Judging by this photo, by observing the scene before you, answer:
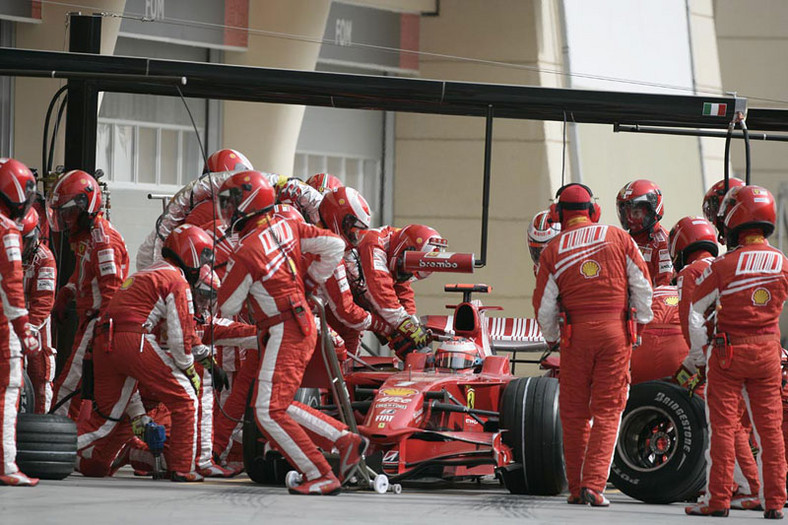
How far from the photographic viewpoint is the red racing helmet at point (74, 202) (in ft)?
34.9

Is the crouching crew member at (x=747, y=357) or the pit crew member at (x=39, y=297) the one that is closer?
the crouching crew member at (x=747, y=357)

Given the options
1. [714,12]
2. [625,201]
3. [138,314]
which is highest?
[714,12]

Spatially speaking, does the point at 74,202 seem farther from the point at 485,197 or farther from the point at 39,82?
the point at 39,82

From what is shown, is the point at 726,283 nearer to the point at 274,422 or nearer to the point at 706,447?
the point at 706,447

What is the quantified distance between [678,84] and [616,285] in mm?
12589

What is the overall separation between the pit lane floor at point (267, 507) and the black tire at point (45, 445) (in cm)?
14

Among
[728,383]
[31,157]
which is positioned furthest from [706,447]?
[31,157]

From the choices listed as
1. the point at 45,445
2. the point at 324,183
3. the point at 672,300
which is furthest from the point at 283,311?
the point at 324,183

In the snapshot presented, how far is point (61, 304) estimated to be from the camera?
11336 mm

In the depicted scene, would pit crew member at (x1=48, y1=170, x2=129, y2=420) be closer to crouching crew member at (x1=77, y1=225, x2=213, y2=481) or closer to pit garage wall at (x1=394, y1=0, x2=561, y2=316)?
crouching crew member at (x1=77, y1=225, x2=213, y2=481)

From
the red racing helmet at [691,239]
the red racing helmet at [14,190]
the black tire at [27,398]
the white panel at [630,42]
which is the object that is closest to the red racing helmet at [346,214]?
the red racing helmet at [691,239]

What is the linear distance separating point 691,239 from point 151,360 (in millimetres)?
3997

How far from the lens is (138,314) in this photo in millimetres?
9703

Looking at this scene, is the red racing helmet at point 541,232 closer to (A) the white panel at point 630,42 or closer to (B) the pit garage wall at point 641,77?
(A) the white panel at point 630,42
